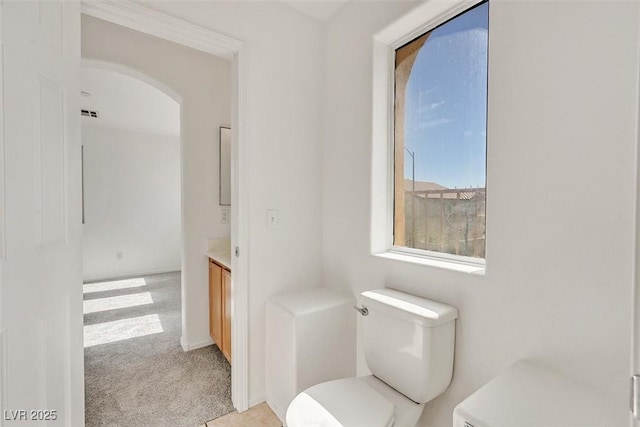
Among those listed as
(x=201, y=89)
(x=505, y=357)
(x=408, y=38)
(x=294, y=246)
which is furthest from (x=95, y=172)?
(x=505, y=357)

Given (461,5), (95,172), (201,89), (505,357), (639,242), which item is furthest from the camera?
(95,172)

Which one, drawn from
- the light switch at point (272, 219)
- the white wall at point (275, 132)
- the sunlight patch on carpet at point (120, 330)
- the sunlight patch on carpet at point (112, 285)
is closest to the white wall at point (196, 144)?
the white wall at point (275, 132)

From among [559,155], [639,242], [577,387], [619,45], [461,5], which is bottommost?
[577,387]

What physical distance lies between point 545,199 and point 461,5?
3.13ft

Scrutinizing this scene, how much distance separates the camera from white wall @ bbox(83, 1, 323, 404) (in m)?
1.68

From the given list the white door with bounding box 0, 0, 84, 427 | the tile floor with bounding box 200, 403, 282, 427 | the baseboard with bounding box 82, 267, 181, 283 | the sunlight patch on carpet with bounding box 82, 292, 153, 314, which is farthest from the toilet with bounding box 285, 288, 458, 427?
the baseboard with bounding box 82, 267, 181, 283

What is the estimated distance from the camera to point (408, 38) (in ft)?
5.22

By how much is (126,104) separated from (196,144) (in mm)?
1714

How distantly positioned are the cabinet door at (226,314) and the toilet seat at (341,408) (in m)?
1.05

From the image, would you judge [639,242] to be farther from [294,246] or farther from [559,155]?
[294,246]

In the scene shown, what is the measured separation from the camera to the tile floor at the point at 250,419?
5.21 feet

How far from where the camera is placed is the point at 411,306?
1238mm

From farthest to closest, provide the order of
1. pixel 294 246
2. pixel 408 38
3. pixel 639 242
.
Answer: pixel 294 246, pixel 408 38, pixel 639 242

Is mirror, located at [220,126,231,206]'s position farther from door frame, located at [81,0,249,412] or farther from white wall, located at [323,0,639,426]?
white wall, located at [323,0,639,426]
